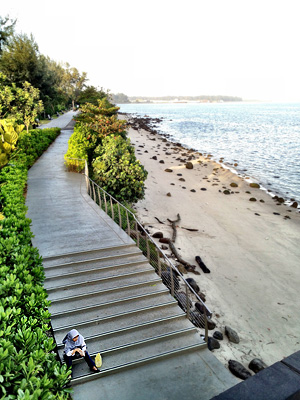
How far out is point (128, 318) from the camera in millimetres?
7098

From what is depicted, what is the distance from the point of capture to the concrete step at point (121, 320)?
6574 millimetres

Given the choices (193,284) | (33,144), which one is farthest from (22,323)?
(33,144)

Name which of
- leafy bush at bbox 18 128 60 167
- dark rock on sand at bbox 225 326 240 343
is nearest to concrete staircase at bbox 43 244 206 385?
dark rock on sand at bbox 225 326 240 343

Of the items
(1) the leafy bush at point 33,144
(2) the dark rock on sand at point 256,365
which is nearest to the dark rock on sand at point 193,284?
(2) the dark rock on sand at point 256,365

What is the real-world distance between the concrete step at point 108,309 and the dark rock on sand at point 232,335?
8.10 ft

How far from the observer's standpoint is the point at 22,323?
4.68 metres

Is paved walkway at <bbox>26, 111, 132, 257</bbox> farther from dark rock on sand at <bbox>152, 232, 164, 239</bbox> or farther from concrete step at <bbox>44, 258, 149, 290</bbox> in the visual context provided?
dark rock on sand at <bbox>152, 232, 164, 239</bbox>

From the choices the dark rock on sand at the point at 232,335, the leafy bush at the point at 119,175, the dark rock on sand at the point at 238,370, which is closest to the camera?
the dark rock on sand at the point at 238,370

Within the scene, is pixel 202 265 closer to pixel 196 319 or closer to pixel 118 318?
pixel 196 319

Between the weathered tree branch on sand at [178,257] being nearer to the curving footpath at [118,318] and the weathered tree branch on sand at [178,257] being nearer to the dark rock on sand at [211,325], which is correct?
the dark rock on sand at [211,325]

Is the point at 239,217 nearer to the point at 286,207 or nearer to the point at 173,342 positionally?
the point at 286,207

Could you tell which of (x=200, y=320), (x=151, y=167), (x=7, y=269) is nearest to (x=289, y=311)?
(x=200, y=320)

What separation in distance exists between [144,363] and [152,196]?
16.4 meters

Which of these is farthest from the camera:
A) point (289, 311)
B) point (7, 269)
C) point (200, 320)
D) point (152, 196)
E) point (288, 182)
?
point (288, 182)
